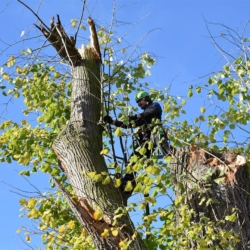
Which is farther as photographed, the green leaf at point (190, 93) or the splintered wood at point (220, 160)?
the green leaf at point (190, 93)

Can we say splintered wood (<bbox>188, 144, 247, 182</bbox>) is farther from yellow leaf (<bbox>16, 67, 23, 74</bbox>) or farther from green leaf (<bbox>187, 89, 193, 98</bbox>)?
yellow leaf (<bbox>16, 67, 23, 74</bbox>)

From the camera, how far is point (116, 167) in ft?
13.6

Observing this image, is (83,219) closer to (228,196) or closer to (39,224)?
(228,196)

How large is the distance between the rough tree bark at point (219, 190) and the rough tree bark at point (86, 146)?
0.58 m

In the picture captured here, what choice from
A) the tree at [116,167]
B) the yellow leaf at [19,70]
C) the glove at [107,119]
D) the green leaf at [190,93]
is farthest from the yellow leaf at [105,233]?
the yellow leaf at [19,70]

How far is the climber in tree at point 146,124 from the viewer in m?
4.71

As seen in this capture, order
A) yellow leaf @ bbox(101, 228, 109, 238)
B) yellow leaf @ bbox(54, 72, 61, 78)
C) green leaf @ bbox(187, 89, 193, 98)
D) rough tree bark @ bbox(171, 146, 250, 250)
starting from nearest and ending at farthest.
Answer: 1. yellow leaf @ bbox(101, 228, 109, 238)
2. rough tree bark @ bbox(171, 146, 250, 250)
3. green leaf @ bbox(187, 89, 193, 98)
4. yellow leaf @ bbox(54, 72, 61, 78)

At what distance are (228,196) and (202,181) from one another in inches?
9.9

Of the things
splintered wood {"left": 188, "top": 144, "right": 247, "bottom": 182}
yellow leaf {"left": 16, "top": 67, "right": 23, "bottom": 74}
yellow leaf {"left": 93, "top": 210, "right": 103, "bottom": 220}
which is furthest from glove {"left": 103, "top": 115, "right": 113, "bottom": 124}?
yellow leaf {"left": 93, "top": 210, "right": 103, "bottom": 220}

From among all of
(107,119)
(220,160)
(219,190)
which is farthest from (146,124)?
(219,190)

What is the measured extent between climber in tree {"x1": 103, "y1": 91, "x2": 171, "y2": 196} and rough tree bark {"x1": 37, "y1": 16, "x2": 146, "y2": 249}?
378 mm

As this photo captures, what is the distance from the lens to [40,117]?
20.7 feet

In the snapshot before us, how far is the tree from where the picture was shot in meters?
3.74

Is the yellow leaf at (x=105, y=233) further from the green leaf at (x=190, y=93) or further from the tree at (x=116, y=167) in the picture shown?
the green leaf at (x=190, y=93)
